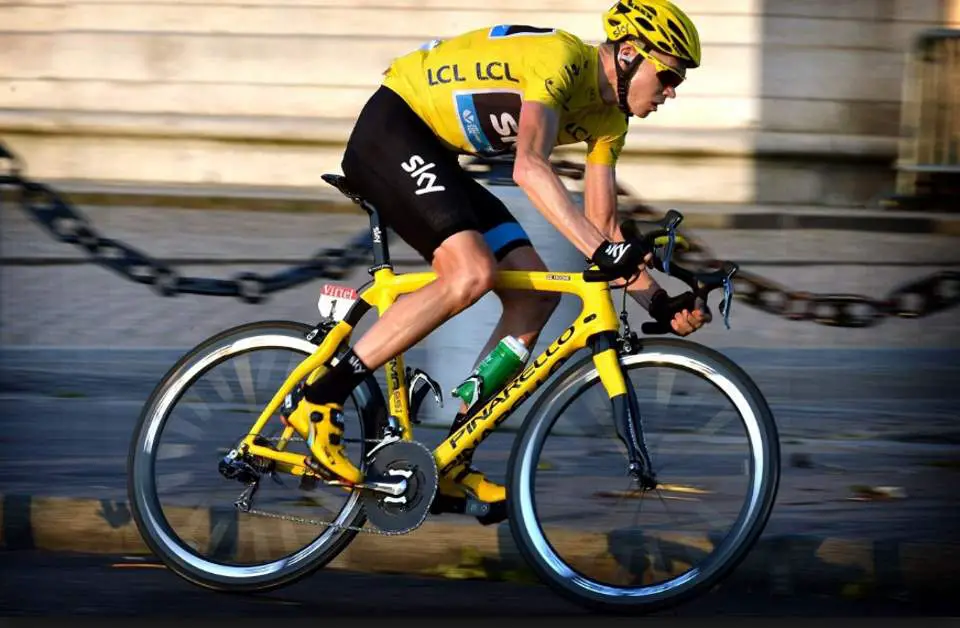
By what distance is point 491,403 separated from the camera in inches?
196

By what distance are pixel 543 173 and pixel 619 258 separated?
314mm

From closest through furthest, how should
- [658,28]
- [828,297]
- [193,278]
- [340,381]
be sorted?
[658,28] → [340,381] → [828,297] → [193,278]

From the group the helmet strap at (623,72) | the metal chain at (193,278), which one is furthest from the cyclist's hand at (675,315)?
the metal chain at (193,278)

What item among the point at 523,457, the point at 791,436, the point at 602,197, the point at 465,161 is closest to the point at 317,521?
the point at 523,457

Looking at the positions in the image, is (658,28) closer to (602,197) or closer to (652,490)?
(602,197)

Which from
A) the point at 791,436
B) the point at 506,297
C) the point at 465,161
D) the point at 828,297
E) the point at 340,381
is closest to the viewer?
the point at 340,381

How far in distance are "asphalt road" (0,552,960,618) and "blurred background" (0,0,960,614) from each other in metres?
1.06

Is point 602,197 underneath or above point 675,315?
above

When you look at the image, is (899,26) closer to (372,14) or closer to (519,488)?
(372,14)

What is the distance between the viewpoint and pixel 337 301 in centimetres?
516

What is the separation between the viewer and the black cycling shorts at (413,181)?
4.91 meters

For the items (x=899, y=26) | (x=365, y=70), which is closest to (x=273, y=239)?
(x=365, y=70)

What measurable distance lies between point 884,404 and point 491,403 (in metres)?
3.45

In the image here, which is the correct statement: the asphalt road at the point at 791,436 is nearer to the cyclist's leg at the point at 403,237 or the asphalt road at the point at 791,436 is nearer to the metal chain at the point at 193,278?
the cyclist's leg at the point at 403,237
